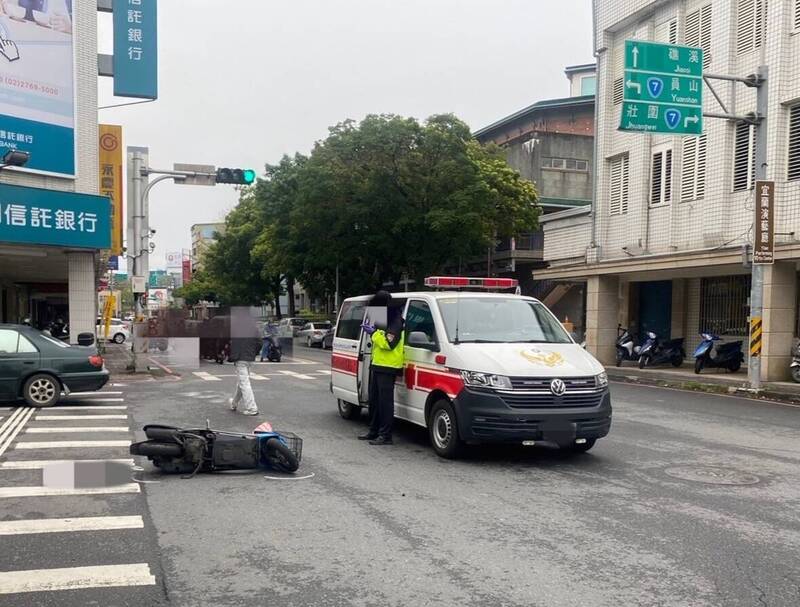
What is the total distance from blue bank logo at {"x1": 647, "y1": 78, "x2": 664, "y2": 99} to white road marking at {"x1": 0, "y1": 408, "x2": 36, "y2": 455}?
13209 millimetres

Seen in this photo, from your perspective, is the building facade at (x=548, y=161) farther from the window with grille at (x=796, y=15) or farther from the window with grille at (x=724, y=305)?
the window with grille at (x=796, y=15)

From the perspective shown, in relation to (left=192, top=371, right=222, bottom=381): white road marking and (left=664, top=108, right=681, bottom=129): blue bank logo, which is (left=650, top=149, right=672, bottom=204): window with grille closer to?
(left=664, top=108, right=681, bottom=129): blue bank logo

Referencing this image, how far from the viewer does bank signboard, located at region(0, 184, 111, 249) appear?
1772 cm

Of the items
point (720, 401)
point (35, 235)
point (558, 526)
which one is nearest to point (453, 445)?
point (558, 526)

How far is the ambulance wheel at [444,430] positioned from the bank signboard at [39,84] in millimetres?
14471

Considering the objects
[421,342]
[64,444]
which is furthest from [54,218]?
[421,342]

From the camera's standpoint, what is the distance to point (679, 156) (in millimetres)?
22344

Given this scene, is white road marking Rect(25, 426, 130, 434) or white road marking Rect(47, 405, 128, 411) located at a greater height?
white road marking Rect(25, 426, 130, 434)

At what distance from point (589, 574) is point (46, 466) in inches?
235

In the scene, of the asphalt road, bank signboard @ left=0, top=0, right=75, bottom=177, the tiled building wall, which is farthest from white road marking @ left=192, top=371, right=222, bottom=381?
the tiled building wall

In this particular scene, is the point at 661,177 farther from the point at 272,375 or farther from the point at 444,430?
the point at 444,430

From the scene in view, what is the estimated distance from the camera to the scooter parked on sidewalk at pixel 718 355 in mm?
20234

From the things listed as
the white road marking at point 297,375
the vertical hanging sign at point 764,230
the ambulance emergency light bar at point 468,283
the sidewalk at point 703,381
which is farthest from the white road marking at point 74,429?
the vertical hanging sign at point 764,230

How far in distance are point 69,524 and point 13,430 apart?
5111 mm
